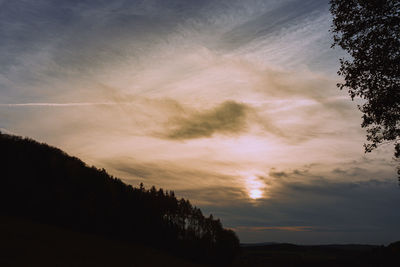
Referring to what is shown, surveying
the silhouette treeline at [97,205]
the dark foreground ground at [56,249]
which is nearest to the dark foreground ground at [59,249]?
the dark foreground ground at [56,249]

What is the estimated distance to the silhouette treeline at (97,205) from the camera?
4194 centimetres

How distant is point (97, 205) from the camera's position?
156 feet

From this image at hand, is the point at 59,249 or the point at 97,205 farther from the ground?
the point at 97,205

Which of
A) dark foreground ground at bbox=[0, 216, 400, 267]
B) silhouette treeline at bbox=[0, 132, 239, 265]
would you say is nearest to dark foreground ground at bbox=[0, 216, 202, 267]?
dark foreground ground at bbox=[0, 216, 400, 267]

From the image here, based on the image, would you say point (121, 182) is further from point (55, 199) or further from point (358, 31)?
point (358, 31)

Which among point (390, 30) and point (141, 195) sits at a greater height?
point (390, 30)

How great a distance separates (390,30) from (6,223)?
128ft

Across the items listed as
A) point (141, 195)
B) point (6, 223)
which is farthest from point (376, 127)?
point (141, 195)

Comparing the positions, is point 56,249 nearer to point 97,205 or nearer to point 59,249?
point 59,249

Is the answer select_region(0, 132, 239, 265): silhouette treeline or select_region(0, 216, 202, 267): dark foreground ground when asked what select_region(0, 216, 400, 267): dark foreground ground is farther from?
select_region(0, 132, 239, 265): silhouette treeline

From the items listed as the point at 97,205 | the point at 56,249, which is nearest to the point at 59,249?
the point at 56,249

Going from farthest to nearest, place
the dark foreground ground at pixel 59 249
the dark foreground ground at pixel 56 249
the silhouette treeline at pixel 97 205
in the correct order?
the silhouette treeline at pixel 97 205 < the dark foreground ground at pixel 59 249 < the dark foreground ground at pixel 56 249

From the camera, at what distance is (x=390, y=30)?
48.4ft

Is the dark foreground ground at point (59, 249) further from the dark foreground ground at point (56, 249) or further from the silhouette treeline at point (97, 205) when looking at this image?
the silhouette treeline at point (97, 205)
